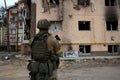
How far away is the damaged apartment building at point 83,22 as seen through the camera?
28.8m

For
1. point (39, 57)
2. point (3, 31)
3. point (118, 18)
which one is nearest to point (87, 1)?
point (118, 18)

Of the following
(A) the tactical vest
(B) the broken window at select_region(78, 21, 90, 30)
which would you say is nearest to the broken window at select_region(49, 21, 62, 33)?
(B) the broken window at select_region(78, 21, 90, 30)

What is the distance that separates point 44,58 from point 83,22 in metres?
23.8

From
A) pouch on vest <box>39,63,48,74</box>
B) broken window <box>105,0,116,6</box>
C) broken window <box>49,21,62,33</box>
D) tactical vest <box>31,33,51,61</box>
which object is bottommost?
pouch on vest <box>39,63,48,74</box>

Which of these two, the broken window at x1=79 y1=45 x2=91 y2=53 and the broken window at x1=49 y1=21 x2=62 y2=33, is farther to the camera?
the broken window at x1=79 y1=45 x2=91 y2=53

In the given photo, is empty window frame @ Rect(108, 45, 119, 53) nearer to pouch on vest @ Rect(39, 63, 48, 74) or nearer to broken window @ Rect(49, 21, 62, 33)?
broken window @ Rect(49, 21, 62, 33)

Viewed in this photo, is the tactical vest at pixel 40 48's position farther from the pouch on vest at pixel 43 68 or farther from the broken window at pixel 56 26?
the broken window at pixel 56 26

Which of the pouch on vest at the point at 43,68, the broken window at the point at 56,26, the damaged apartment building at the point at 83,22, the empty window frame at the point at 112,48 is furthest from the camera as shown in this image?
the empty window frame at the point at 112,48

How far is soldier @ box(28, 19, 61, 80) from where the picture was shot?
18.5 feet

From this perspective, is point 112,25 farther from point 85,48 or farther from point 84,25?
point 85,48

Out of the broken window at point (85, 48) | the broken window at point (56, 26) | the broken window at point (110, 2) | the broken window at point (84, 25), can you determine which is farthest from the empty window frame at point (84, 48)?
the broken window at point (110, 2)

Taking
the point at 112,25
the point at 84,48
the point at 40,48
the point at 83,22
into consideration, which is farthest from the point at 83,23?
the point at 40,48

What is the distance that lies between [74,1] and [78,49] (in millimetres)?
4534

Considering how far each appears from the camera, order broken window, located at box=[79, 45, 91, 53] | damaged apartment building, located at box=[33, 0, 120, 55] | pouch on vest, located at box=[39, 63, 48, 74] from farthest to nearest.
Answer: broken window, located at box=[79, 45, 91, 53] < damaged apartment building, located at box=[33, 0, 120, 55] < pouch on vest, located at box=[39, 63, 48, 74]
